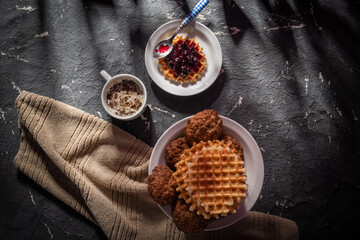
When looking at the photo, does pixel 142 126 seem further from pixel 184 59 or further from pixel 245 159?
pixel 245 159

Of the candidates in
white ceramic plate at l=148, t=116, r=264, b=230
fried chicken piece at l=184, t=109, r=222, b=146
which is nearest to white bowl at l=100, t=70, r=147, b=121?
white ceramic plate at l=148, t=116, r=264, b=230

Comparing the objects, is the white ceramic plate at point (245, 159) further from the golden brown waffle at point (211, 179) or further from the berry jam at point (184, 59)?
the berry jam at point (184, 59)

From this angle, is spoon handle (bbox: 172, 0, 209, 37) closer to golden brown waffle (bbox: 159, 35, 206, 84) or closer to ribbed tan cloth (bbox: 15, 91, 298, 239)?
golden brown waffle (bbox: 159, 35, 206, 84)

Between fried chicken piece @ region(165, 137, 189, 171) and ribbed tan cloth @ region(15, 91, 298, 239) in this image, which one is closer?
fried chicken piece @ region(165, 137, 189, 171)

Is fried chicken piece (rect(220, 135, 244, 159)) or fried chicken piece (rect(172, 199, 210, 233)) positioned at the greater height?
fried chicken piece (rect(220, 135, 244, 159))

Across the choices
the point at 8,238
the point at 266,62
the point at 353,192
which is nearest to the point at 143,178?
the point at 8,238

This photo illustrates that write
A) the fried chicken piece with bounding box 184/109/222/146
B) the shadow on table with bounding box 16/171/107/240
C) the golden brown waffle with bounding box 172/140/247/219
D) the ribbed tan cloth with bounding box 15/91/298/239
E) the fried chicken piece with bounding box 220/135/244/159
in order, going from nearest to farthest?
1. the golden brown waffle with bounding box 172/140/247/219
2. the fried chicken piece with bounding box 184/109/222/146
3. the fried chicken piece with bounding box 220/135/244/159
4. the ribbed tan cloth with bounding box 15/91/298/239
5. the shadow on table with bounding box 16/171/107/240

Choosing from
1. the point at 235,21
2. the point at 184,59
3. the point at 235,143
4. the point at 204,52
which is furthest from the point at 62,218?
the point at 235,21
